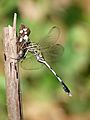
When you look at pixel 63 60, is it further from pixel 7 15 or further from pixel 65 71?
pixel 7 15

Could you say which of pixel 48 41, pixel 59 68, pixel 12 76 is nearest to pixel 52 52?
pixel 48 41

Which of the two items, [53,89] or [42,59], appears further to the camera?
[53,89]

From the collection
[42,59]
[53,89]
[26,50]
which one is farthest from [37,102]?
[26,50]

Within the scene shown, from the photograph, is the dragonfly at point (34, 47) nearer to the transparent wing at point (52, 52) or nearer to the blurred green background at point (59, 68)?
the transparent wing at point (52, 52)

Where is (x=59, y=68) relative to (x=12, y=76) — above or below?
below

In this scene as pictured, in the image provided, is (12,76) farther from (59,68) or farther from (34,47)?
(59,68)

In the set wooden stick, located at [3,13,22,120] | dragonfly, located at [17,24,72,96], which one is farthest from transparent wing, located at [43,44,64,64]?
wooden stick, located at [3,13,22,120]

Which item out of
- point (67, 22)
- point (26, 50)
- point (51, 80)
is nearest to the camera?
point (26, 50)
